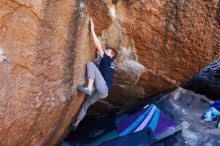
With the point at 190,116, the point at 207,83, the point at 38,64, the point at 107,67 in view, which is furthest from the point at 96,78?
the point at 207,83

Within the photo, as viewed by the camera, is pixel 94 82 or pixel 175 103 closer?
pixel 94 82

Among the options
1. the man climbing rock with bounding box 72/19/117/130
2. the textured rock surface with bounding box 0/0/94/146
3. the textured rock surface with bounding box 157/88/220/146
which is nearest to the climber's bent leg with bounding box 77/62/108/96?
the man climbing rock with bounding box 72/19/117/130

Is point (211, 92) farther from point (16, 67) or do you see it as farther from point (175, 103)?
point (16, 67)

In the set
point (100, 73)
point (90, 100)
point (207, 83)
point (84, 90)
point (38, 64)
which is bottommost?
point (207, 83)

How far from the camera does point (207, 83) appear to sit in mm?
8656

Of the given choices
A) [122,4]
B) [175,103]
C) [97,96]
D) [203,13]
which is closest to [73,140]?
[97,96]

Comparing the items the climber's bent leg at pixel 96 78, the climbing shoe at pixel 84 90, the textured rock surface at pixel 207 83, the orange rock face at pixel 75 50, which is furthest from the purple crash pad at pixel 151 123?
the textured rock surface at pixel 207 83

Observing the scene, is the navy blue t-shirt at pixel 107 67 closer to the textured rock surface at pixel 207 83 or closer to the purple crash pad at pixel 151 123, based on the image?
the purple crash pad at pixel 151 123

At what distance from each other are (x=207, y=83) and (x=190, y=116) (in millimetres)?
1991

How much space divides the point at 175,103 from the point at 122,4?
2.50 m

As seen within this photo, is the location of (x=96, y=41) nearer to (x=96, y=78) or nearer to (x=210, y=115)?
(x=96, y=78)

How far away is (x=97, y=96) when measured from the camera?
568 centimetres

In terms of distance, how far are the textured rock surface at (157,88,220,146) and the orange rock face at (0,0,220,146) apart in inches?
29.2

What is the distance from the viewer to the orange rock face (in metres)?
4.42
